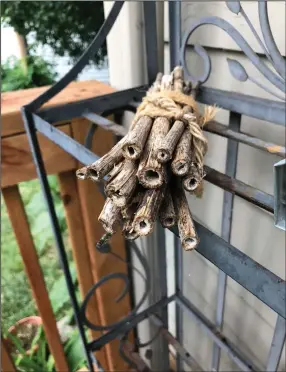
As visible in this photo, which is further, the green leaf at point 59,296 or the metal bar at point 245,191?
the green leaf at point 59,296

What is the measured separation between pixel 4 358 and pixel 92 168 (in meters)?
0.91

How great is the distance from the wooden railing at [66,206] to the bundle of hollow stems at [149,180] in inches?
20.0

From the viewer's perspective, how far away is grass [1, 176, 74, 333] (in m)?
1.40

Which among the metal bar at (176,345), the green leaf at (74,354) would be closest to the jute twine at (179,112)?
the metal bar at (176,345)

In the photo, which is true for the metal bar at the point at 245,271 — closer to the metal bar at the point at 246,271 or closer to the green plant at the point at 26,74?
the metal bar at the point at 246,271

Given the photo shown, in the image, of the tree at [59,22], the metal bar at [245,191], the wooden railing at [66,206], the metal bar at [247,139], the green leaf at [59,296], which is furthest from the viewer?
the green leaf at [59,296]

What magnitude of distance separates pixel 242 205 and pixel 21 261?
0.94m

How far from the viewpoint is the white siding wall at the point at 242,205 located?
30.6 inches

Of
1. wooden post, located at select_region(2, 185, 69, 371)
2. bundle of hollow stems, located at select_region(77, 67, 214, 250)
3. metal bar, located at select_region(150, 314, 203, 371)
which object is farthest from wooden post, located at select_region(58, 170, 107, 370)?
bundle of hollow stems, located at select_region(77, 67, 214, 250)

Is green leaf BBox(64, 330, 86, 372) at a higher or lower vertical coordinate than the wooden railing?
lower

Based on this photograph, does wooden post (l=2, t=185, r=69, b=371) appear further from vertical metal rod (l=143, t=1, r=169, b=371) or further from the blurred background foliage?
vertical metal rod (l=143, t=1, r=169, b=371)

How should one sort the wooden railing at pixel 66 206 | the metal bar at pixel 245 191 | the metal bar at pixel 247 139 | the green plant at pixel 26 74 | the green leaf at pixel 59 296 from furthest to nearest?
the green leaf at pixel 59 296 → the green plant at pixel 26 74 → the wooden railing at pixel 66 206 → the metal bar at pixel 247 139 → the metal bar at pixel 245 191

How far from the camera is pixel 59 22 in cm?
114

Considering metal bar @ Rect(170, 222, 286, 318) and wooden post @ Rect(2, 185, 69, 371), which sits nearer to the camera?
metal bar @ Rect(170, 222, 286, 318)
